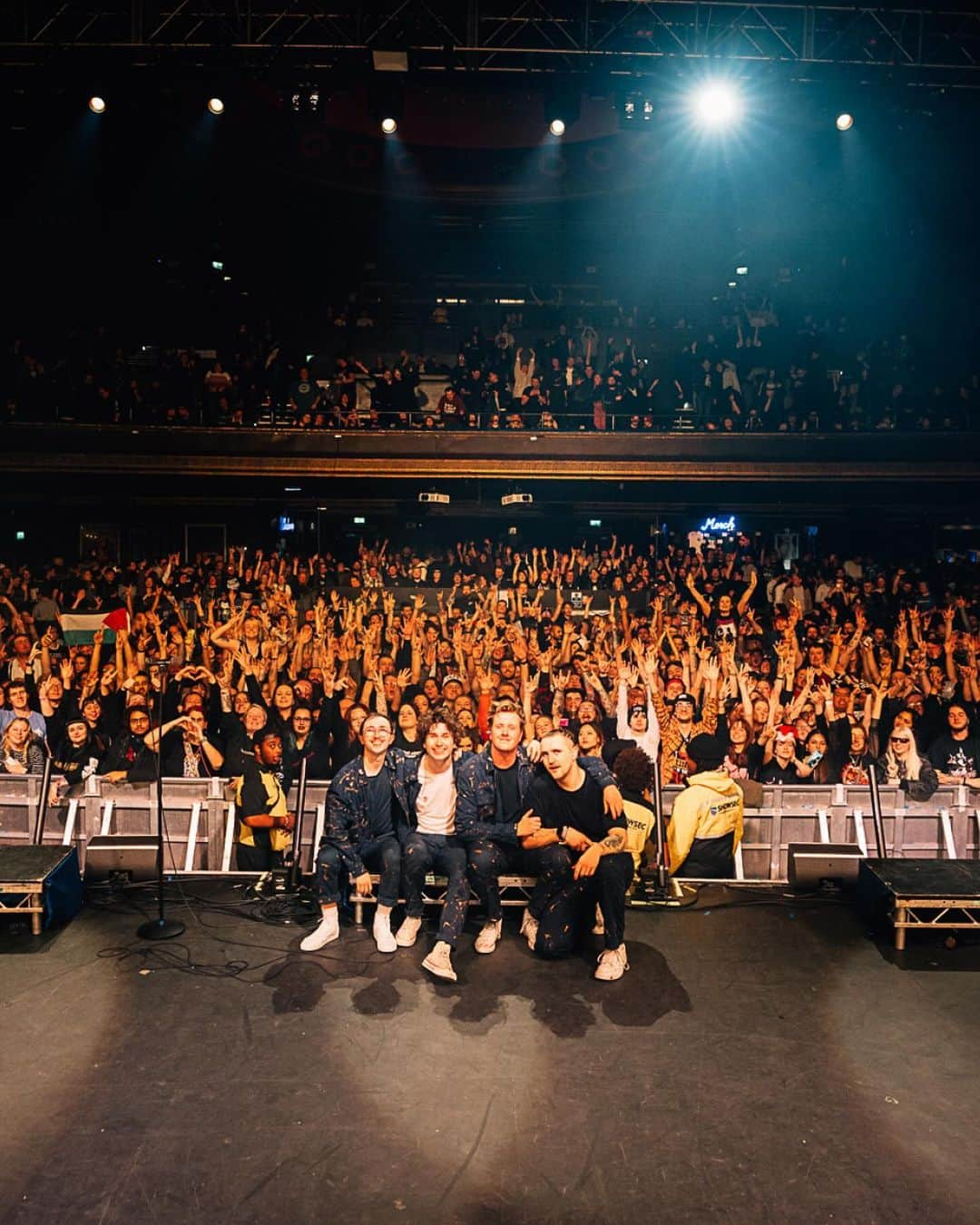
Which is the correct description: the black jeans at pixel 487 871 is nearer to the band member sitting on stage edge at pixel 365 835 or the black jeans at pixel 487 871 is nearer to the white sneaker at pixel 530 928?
the white sneaker at pixel 530 928

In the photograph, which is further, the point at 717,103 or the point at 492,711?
the point at 717,103

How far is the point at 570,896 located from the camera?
508 cm

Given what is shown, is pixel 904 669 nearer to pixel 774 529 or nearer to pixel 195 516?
pixel 774 529

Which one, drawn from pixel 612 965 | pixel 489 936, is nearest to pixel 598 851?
pixel 612 965

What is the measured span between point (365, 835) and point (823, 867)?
2.86 meters

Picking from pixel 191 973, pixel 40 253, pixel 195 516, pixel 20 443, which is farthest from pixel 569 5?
pixel 40 253

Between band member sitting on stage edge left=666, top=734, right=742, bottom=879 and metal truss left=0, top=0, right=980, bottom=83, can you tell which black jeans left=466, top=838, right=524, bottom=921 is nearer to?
band member sitting on stage edge left=666, top=734, right=742, bottom=879

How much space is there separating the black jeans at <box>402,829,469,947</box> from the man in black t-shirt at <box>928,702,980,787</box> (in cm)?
377

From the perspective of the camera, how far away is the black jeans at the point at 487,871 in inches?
204

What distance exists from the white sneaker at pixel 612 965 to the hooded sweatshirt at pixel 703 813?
1210mm

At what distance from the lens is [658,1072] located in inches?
157

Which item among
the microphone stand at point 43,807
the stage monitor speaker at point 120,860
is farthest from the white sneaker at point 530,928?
the microphone stand at point 43,807

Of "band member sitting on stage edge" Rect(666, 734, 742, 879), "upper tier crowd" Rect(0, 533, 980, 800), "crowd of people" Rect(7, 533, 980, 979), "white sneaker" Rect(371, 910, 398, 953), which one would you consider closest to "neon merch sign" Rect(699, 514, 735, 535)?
"upper tier crowd" Rect(0, 533, 980, 800)

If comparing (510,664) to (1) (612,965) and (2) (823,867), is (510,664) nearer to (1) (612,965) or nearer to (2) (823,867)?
(2) (823,867)
